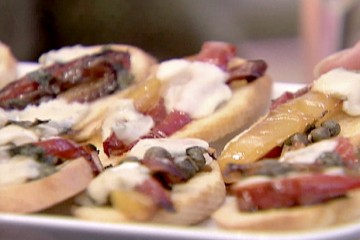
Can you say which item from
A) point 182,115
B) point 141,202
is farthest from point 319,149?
point 182,115

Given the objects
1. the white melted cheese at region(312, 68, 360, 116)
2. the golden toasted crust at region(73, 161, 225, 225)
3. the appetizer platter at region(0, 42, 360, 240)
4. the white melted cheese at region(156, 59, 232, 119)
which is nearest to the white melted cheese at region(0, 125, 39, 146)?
the appetizer platter at region(0, 42, 360, 240)

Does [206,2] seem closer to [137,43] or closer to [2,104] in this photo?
[137,43]

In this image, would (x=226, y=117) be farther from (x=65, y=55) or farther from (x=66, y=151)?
(x=65, y=55)

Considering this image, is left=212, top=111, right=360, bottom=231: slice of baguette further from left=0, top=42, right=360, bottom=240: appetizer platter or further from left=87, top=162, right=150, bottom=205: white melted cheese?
left=87, top=162, right=150, bottom=205: white melted cheese

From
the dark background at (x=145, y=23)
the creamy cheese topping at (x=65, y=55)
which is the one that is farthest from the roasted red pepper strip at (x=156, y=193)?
the dark background at (x=145, y=23)

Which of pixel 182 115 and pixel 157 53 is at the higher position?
pixel 182 115

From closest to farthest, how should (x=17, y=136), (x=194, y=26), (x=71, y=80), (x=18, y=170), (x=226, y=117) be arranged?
(x=18, y=170) < (x=17, y=136) < (x=226, y=117) < (x=71, y=80) < (x=194, y=26)

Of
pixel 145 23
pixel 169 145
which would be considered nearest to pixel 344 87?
pixel 169 145
